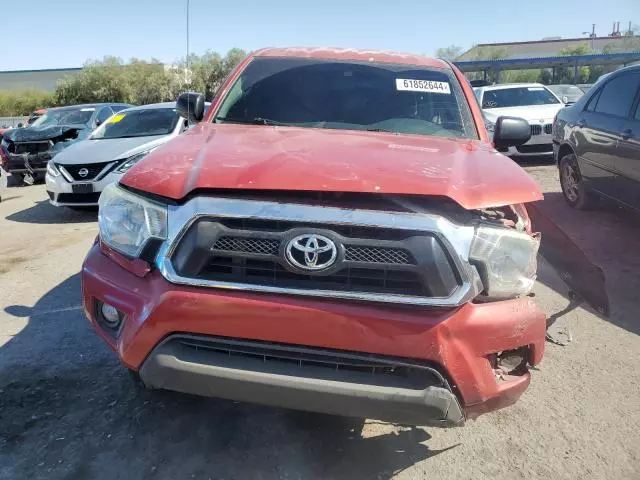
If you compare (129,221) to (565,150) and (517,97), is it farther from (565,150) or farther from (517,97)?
(517,97)

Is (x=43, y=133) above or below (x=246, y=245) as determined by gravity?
below

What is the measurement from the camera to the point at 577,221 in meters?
6.93

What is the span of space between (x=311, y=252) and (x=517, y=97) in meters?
11.9

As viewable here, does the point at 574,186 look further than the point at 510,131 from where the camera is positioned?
Yes

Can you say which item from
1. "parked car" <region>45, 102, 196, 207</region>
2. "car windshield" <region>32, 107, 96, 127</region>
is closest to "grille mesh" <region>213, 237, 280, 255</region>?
"parked car" <region>45, 102, 196, 207</region>

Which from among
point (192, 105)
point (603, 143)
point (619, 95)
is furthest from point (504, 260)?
point (619, 95)

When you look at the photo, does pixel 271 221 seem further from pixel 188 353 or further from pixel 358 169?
pixel 188 353

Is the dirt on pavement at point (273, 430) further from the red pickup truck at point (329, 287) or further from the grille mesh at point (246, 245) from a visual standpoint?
the grille mesh at point (246, 245)

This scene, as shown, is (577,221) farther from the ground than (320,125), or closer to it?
closer to it

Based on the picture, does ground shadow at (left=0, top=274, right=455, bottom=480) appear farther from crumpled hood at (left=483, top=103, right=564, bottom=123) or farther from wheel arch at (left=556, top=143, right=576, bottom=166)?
crumpled hood at (left=483, top=103, right=564, bottom=123)

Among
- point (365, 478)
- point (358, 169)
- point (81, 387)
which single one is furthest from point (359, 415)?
point (81, 387)

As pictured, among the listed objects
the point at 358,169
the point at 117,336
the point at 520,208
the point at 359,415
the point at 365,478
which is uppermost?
the point at 358,169

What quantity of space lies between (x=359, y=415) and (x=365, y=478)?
0.52m

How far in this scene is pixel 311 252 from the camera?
6.89ft
